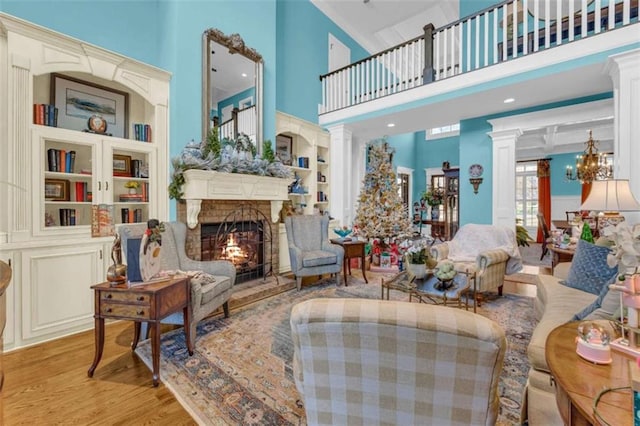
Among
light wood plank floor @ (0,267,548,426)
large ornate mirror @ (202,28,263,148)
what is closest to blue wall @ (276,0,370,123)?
large ornate mirror @ (202,28,263,148)

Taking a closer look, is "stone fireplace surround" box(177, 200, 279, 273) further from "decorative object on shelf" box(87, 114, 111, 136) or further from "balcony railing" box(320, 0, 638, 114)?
"balcony railing" box(320, 0, 638, 114)

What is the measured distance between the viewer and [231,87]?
3.90m

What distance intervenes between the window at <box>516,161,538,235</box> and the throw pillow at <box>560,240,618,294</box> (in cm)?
721

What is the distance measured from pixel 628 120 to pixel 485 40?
6.43ft

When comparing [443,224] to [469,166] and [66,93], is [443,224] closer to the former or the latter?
[469,166]

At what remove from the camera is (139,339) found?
244 centimetres

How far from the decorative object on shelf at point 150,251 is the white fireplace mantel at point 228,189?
1.17 m

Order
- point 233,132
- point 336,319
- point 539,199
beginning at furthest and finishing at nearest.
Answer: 1. point 539,199
2. point 233,132
3. point 336,319

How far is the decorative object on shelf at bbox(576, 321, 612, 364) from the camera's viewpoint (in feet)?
3.09

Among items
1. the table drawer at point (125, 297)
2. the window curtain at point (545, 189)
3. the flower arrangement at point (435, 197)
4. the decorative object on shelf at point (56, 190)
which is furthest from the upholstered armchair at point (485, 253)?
the window curtain at point (545, 189)

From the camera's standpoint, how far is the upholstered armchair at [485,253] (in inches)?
129

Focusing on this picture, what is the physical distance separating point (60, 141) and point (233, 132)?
180 cm

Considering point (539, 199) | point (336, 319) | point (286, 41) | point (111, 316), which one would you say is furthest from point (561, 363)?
point (539, 199)

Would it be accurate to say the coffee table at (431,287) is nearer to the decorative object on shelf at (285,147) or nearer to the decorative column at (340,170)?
the decorative column at (340,170)
